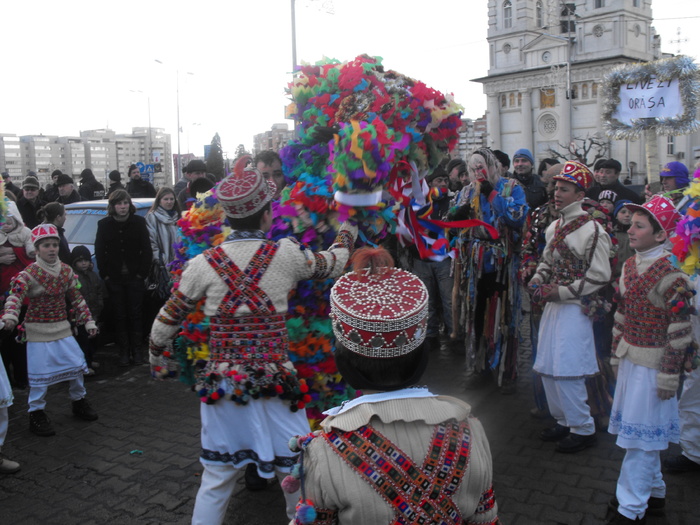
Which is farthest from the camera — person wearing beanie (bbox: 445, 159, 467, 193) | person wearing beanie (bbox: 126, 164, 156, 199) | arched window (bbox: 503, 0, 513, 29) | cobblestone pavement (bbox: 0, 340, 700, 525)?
arched window (bbox: 503, 0, 513, 29)

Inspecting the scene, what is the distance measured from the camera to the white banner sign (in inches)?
256

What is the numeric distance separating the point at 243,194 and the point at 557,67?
160 feet

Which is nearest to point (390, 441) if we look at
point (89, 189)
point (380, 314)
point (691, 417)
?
point (380, 314)

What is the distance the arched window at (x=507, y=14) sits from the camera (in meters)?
53.5

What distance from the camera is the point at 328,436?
1642 millimetres

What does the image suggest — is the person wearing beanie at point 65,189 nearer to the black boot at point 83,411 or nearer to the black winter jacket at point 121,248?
the black winter jacket at point 121,248

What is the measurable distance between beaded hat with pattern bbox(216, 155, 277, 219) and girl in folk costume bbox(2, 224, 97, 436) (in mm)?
2791

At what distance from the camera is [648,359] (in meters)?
3.42

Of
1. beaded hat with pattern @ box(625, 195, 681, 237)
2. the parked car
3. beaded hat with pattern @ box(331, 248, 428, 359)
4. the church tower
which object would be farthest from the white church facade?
beaded hat with pattern @ box(331, 248, 428, 359)

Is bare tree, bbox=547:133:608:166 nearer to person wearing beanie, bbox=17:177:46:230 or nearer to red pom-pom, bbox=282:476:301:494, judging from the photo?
→ person wearing beanie, bbox=17:177:46:230

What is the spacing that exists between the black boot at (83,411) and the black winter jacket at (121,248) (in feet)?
6.48

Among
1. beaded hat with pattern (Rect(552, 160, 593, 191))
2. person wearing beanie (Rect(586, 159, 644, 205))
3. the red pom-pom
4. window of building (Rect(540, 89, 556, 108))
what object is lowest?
the red pom-pom

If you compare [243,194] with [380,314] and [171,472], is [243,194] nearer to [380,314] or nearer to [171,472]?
[380,314]

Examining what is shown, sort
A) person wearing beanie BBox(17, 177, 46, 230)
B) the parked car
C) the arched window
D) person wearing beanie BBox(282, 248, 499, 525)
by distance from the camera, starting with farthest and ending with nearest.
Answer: the arched window → person wearing beanie BBox(17, 177, 46, 230) → the parked car → person wearing beanie BBox(282, 248, 499, 525)
